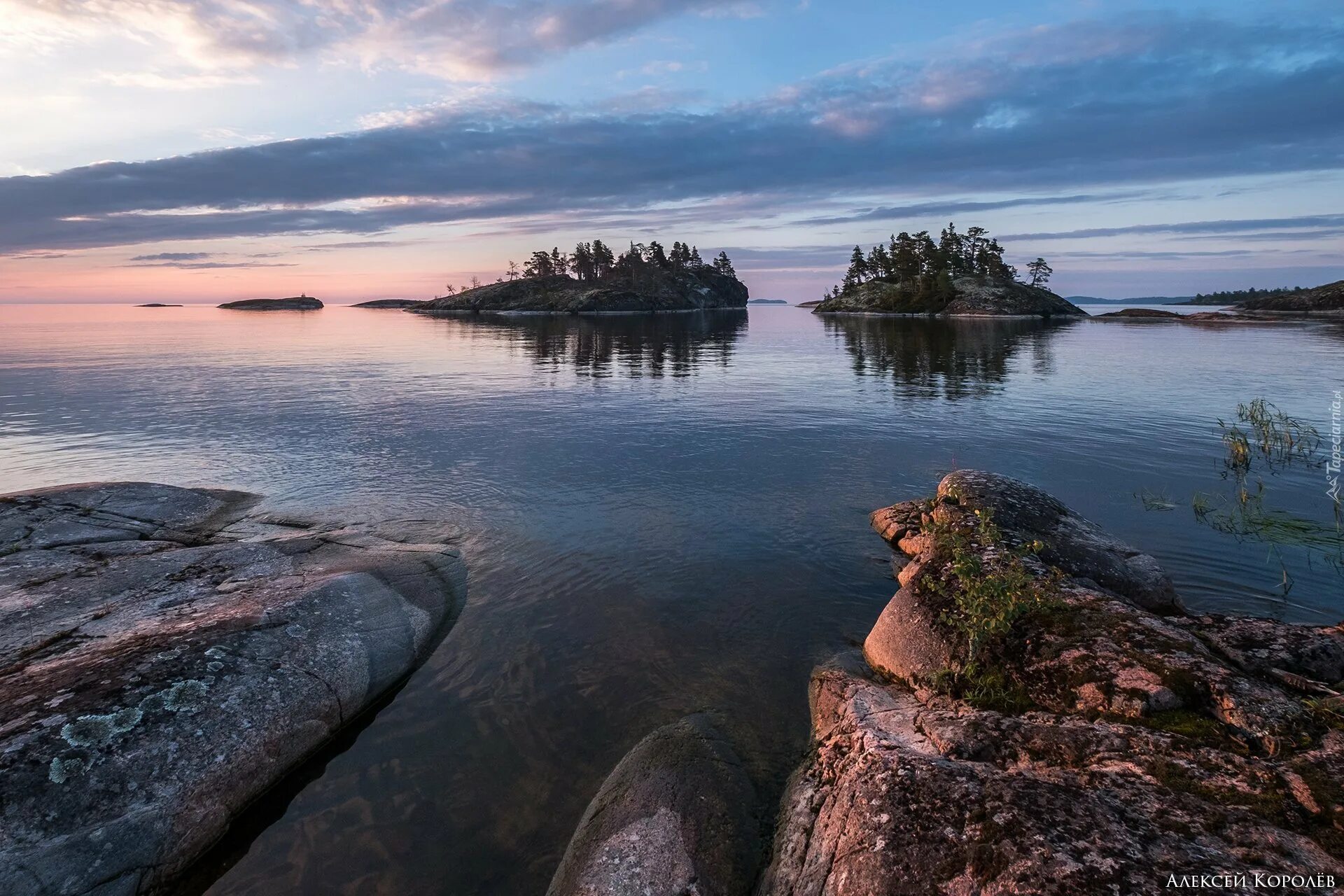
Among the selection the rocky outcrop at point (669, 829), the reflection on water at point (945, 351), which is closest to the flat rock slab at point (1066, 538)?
the rocky outcrop at point (669, 829)

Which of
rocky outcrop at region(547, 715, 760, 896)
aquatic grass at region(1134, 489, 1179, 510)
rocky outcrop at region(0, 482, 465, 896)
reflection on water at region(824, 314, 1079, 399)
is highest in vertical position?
reflection on water at region(824, 314, 1079, 399)

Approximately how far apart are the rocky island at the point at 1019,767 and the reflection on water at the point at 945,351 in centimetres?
3162

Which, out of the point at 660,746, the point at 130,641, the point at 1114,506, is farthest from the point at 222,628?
the point at 1114,506

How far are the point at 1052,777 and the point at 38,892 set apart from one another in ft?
35.8

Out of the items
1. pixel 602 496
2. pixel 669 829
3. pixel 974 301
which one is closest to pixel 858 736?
pixel 669 829

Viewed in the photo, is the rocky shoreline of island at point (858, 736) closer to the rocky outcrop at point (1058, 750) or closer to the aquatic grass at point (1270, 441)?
the rocky outcrop at point (1058, 750)

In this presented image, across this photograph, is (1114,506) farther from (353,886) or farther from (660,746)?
(353,886)

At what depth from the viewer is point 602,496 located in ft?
70.0

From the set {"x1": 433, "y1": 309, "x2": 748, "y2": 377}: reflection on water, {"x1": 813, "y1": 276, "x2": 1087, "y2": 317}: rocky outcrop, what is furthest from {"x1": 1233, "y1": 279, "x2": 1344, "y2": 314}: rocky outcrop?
{"x1": 433, "y1": 309, "x2": 748, "y2": 377}: reflection on water

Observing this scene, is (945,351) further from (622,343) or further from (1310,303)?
(1310,303)

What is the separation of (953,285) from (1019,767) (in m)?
182

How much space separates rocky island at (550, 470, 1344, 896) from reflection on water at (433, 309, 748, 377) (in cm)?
4347

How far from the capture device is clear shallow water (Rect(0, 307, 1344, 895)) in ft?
29.7

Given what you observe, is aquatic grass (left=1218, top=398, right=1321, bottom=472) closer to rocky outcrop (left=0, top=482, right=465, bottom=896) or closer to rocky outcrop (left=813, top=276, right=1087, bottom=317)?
rocky outcrop (left=0, top=482, right=465, bottom=896)
